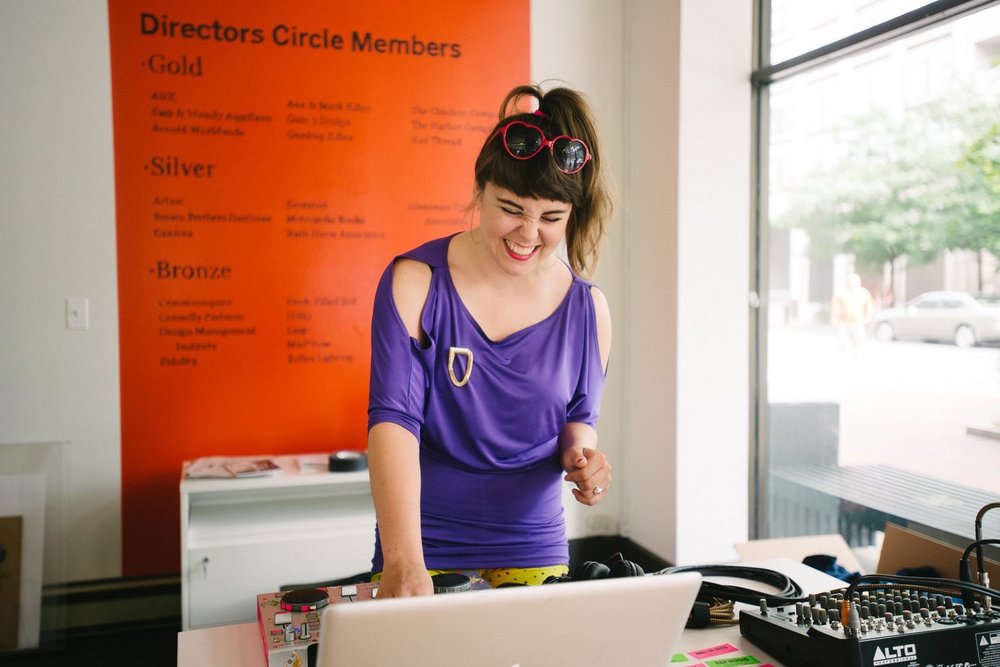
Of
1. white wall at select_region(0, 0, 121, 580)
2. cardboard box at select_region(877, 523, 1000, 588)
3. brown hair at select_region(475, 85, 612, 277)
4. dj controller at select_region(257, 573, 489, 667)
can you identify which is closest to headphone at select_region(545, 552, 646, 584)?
dj controller at select_region(257, 573, 489, 667)

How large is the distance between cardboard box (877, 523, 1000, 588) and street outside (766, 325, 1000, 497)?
71 centimetres

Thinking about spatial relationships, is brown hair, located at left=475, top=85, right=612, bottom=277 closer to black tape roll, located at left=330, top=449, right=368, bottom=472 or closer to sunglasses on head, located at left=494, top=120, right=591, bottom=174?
sunglasses on head, located at left=494, top=120, right=591, bottom=174

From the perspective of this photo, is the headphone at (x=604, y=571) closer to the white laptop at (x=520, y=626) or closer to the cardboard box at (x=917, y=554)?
the white laptop at (x=520, y=626)

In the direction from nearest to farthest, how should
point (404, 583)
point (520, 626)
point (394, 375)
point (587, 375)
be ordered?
point (520, 626), point (404, 583), point (394, 375), point (587, 375)

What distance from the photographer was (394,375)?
1327 millimetres

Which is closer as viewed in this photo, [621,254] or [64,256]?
[64,256]

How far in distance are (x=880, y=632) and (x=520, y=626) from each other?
0.59 meters

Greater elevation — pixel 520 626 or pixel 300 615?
pixel 520 626

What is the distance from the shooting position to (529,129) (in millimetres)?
1369

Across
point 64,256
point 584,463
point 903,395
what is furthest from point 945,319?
point 64,256

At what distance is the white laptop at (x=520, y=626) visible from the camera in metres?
0.74

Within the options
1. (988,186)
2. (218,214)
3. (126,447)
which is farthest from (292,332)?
(988,186)

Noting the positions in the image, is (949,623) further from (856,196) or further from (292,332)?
(292,332)

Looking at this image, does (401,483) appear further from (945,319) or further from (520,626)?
(945,319)
